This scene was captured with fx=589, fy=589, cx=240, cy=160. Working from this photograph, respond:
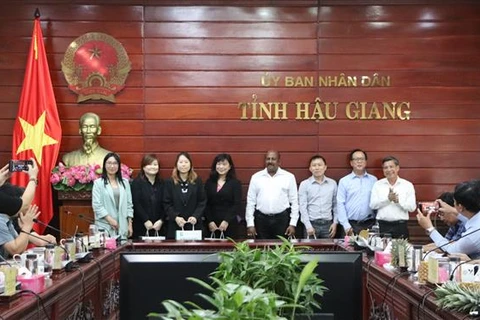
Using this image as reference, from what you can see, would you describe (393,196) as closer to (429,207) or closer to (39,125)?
(429,207)

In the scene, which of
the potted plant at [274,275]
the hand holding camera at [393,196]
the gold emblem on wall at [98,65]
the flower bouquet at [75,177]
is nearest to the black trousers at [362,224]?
the hand holding camera at [393,196]

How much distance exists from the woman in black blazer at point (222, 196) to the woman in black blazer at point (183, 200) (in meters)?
0.22

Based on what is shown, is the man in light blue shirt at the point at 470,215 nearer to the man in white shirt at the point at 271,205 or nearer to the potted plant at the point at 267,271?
the potted plant at the point at 267,271

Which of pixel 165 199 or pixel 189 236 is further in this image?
pixel 165 199

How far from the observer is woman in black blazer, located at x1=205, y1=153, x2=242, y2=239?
6027 millimetres

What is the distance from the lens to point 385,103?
265 inches

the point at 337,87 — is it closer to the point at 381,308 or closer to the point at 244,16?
the point at 244,16

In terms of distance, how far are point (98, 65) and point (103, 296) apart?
3583 mm

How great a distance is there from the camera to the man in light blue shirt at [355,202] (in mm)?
6086

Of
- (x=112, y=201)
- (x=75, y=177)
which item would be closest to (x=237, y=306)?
(x=112, y=201)

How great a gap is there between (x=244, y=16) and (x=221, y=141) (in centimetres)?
145

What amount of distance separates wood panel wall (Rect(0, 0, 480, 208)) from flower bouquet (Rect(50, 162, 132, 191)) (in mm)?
818

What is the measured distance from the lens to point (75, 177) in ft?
19.6

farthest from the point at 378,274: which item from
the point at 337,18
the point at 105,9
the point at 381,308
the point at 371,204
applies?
the point at 105,9
